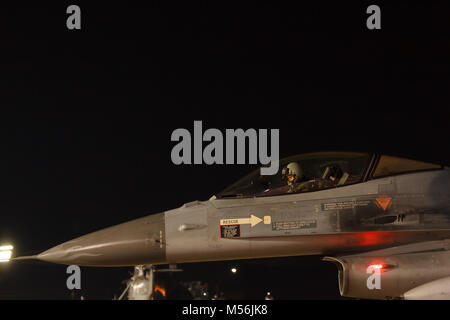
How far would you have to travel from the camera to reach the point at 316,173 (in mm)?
7078

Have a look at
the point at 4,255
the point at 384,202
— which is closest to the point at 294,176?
the point at 384,202

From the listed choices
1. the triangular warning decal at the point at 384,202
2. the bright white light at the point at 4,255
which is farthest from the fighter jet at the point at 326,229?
the bright white light at the point at 4,255

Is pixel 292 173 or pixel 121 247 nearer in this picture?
pixel 121 247

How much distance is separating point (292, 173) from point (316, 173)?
1.16ft

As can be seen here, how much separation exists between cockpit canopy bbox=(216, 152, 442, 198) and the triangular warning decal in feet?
1.17

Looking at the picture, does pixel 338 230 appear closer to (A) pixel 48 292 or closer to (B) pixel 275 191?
(B) pixel 275 191

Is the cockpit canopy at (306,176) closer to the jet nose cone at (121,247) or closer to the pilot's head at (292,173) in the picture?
the pilot's head at (292,173)

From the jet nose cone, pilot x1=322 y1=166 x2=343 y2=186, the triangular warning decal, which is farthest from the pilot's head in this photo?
the jet nose cone

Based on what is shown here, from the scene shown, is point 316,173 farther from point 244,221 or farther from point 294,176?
point 244,221

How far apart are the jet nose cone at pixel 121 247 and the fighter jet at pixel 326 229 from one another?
0.01 metres

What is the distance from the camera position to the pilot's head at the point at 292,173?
7017mm
